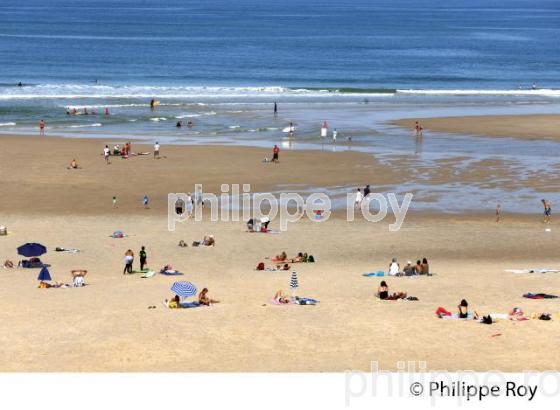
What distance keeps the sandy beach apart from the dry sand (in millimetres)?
13350

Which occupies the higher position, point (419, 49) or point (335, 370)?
point (419, 49)

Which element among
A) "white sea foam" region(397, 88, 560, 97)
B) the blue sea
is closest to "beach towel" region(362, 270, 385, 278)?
the blue sea

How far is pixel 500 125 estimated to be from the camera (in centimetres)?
6762

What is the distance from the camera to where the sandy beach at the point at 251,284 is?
22766mm

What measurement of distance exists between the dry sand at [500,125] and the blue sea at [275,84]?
9.25ft

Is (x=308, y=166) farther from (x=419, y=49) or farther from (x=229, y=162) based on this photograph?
(x=419, y=49)

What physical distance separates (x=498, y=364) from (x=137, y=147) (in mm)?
36963

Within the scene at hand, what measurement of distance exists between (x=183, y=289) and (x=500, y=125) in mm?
44250

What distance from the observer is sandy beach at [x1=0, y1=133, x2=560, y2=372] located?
74.7 feet

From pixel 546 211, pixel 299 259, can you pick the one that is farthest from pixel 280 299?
pixel 546 211

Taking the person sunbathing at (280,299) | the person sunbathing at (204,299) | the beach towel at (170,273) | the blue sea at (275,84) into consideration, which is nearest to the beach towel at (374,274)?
the person sunbathing at (280,299)

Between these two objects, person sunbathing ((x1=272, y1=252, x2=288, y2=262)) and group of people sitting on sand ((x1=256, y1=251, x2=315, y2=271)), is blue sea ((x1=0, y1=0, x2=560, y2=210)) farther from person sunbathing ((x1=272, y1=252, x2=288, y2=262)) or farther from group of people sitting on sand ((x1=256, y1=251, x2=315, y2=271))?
person sunbathing ((x1=272, y1=252, x2=288, y2=262))
